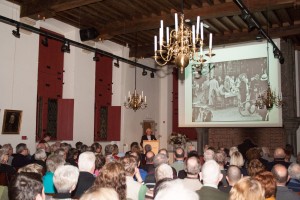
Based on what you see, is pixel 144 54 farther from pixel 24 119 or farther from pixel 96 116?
pixel 24 119

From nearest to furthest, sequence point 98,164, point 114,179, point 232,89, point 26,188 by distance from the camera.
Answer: point 26,188
point 114,179
point 98,164
point 232,89

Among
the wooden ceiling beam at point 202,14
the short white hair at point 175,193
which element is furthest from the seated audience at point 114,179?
the wooden ceiling beam at point 202,14

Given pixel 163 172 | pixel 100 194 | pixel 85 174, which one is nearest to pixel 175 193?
pixel 100 194

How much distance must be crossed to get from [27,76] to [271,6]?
697 cm

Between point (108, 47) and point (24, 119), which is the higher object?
point (108, 47)

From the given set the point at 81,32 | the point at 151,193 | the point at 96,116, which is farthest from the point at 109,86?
the point at 151,193

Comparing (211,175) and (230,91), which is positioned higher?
(230,91)

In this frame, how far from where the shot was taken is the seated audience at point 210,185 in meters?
2.95

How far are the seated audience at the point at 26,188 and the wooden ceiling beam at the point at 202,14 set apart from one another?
7829 millimetres

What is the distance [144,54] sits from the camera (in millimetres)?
13758

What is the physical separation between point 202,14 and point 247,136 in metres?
6.15

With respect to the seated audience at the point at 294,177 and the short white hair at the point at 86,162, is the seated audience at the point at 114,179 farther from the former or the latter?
the seated audience at the point at 294,177

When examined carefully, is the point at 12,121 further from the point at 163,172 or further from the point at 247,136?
the point at 247,136

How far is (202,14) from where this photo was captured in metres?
9.42
